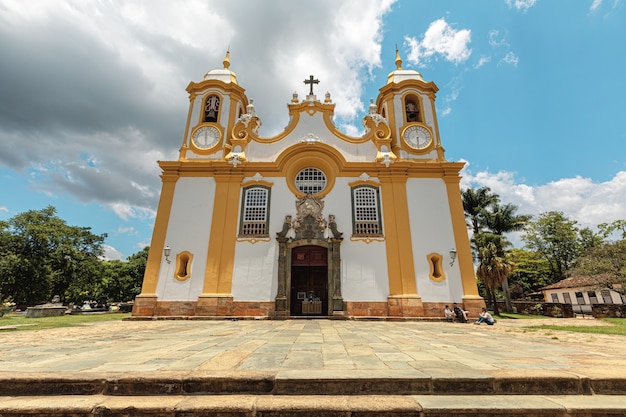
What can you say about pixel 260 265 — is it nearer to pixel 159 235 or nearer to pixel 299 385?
pixel 159 235

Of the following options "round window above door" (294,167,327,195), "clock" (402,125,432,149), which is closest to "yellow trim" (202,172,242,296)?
"round window above door" (294,167,327,195)

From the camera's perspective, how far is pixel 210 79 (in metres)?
18.0

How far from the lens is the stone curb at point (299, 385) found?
108 inches

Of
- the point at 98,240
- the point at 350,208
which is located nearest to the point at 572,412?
the point at 350,208

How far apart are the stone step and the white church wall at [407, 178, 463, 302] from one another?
11970 mm

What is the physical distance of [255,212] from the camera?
15367 millimetres

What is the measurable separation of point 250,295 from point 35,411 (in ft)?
38.8

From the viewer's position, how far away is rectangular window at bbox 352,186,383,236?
49.3 feet

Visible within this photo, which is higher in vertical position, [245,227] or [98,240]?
[98,240]

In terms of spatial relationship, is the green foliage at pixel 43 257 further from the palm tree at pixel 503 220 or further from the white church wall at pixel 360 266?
the palm tree at pixel 503 220

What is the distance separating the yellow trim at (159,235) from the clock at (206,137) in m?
2.39

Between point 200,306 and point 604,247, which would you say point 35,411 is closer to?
point 200,306

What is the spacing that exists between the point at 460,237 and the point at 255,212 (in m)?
10.4

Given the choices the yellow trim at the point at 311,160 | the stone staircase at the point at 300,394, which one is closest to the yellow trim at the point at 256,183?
the yellow trim at the point at 311,160
